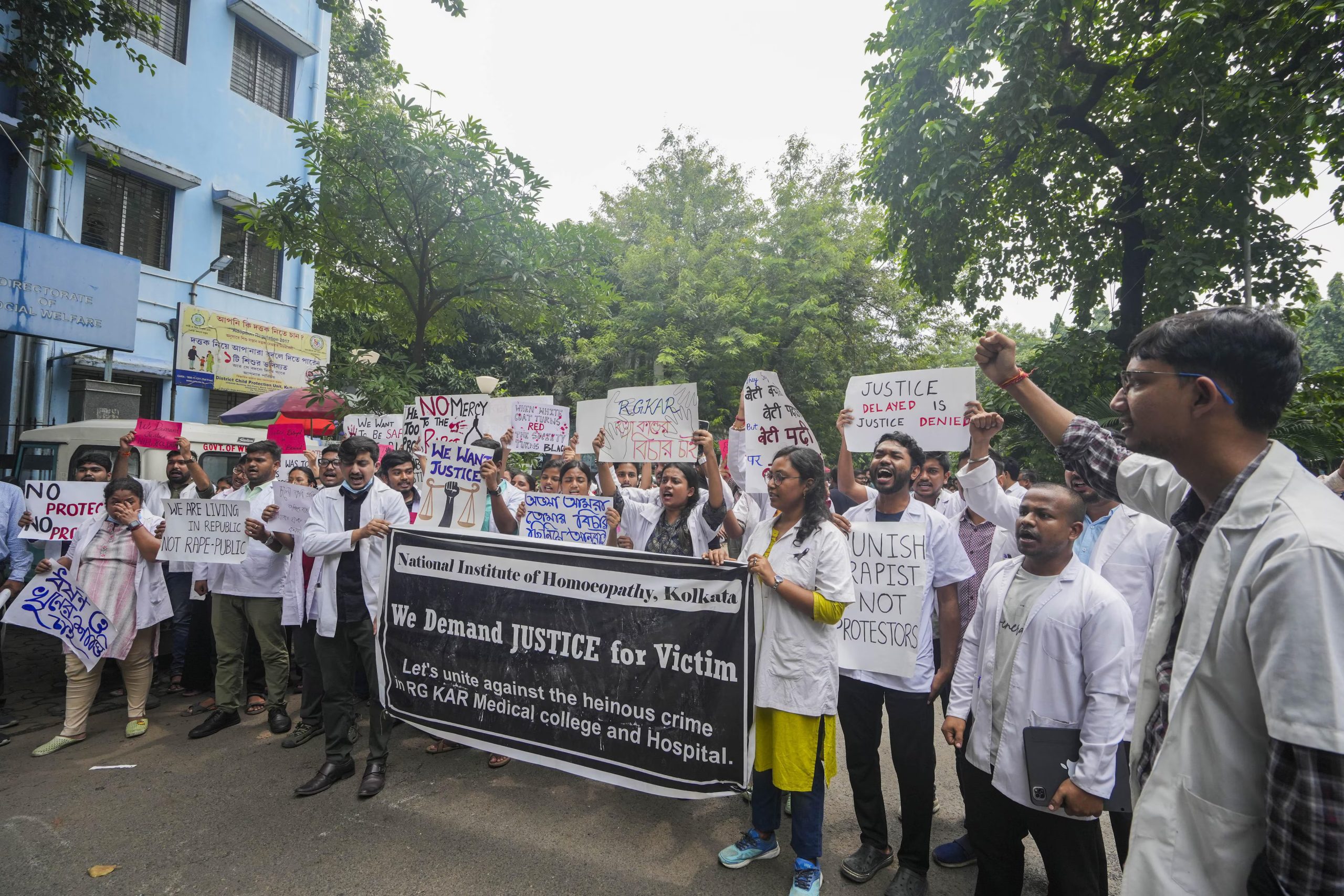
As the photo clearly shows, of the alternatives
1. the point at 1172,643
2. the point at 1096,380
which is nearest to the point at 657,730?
the point at 1172,643

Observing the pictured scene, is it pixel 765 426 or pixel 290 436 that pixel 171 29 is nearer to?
pixel 290 436

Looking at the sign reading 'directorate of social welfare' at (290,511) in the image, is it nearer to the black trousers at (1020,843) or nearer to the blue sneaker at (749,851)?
the blue sneaker at (749,851)

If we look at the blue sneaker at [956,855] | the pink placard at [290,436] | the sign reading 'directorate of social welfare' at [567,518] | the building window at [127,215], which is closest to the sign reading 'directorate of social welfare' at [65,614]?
the pink placard at [290,436]

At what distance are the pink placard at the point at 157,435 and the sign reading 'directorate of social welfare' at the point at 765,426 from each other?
532 cm

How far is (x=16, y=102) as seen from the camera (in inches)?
421

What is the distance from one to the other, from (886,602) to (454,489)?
3.02 metres

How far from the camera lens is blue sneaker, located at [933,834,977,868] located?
346 cm

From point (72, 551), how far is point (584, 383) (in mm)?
16661

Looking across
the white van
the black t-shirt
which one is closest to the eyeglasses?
the black t-shirt

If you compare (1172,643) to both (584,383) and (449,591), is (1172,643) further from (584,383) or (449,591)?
(584,383)

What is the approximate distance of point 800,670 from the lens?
3.13 metres

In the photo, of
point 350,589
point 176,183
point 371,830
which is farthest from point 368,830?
point 176,183

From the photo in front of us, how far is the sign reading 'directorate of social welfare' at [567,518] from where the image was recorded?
17.3 feet

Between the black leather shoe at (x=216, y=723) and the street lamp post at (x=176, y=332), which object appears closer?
the black leather shoe at (x=216, y=723)
